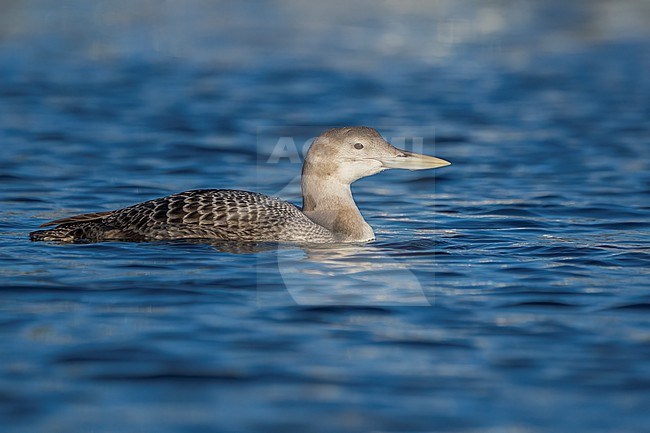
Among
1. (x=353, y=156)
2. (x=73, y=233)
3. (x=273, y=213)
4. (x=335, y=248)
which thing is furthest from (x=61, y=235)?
(x=353, y=156)

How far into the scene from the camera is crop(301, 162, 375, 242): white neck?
27.1 ft

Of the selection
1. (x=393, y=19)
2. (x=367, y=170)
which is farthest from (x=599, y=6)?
(x=367, y=170)

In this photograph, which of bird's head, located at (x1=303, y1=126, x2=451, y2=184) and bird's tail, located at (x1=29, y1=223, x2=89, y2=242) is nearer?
bird's tail, located at (x1=29, y1=223, x2=89, y2=242)

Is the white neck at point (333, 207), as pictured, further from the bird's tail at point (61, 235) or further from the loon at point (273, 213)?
the bird's tail at point (61, 235)

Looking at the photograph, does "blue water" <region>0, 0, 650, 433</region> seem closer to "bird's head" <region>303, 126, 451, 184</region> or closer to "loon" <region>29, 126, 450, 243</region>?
"loon" <region>29, 126, 450, 243</region>

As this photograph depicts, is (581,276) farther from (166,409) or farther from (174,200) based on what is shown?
(166,409)

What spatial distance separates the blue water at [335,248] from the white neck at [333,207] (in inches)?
6.1

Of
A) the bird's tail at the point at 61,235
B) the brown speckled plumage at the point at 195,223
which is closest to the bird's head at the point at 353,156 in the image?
the brown speckled plumage at the point at 195,223

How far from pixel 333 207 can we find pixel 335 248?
42 cm

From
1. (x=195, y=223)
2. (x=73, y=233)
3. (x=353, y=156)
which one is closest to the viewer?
(x=195, y=223)

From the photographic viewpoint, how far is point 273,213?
8070 millimetres

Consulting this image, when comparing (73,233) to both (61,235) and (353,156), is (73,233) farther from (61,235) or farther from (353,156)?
(353,156)

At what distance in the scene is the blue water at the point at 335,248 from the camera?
5.14 metres

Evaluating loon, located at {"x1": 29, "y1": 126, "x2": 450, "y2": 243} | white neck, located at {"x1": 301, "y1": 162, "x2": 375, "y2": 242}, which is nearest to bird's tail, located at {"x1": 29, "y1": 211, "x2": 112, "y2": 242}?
loon, located at {"x1": 29, "y1": 126, "x2": 450, "y2": 243}
